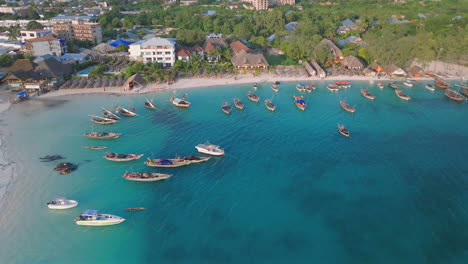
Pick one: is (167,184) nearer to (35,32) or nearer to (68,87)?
(68,87)

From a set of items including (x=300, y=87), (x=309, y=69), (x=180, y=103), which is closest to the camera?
(x=180, y=103)

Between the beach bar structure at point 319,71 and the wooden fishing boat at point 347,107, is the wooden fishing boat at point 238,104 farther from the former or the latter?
the beach bar structure at point 319,71

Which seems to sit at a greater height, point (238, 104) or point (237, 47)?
point (237, 47)

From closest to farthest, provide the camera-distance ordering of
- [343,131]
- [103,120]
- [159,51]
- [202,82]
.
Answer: [343,131], [103,120], [202,82], [159,51]

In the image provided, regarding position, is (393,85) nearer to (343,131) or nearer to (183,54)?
(343,131)

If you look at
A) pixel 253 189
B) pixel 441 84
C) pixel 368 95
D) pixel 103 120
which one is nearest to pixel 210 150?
pixel 253 189
